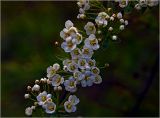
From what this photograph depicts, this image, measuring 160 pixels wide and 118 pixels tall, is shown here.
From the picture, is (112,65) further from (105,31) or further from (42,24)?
(105,31)

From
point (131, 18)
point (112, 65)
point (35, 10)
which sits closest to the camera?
point (131, 18)

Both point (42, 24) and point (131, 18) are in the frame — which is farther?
point (42, 24)

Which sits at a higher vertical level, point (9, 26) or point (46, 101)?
point (9, 26)

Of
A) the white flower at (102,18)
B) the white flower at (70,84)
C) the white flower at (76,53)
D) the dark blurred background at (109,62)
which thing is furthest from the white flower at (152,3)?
the dark blurred background at (109,62)

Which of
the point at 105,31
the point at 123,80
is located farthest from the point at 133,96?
the point at 105,31

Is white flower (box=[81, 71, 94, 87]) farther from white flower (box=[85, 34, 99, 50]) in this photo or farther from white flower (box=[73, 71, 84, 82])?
white flower (box=[85, 34, 99, 50])

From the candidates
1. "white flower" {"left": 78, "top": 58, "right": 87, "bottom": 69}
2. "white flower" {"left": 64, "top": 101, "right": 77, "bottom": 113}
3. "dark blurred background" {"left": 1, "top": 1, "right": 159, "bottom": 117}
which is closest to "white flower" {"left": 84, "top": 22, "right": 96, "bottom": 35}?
"white flower" {"left": 78, "top": 58, "right": 87, "bottom": 69}

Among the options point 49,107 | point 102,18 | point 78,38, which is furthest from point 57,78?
point 102,18

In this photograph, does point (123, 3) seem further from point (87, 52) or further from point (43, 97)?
point (43, 97)
